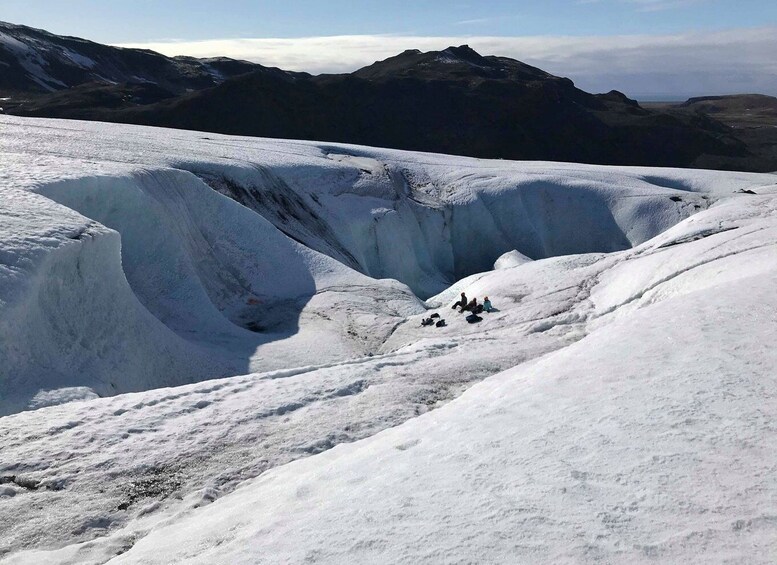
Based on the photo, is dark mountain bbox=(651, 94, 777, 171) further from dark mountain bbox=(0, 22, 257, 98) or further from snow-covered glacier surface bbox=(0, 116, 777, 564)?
dark mountain bbox=(0, 22, 257, 98)

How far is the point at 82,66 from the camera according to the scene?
309 feet

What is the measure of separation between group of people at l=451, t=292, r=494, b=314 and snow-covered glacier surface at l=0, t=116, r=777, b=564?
13.1 inches

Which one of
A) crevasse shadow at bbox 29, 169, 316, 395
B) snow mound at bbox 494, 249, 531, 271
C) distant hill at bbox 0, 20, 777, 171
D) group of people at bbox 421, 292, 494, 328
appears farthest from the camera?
distant hill at bbox 0, 20, 777, 171

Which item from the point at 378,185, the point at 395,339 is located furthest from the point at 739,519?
the point at 378,185

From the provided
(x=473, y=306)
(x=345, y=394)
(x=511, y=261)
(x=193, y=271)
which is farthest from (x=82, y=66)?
(x=345, y=394)

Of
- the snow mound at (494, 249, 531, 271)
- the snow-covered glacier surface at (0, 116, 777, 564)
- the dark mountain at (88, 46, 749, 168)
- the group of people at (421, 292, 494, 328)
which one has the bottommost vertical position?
the snow mound at (494, 249, 531, 271)

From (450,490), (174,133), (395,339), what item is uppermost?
(174,133)

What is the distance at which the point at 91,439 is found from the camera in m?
7.96

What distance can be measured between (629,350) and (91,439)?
5.98 m

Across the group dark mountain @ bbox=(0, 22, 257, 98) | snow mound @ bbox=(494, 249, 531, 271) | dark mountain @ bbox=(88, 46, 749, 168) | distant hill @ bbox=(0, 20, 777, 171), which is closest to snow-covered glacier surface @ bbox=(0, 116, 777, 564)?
snow mound @ bbox=(494, 249, 531, 271)

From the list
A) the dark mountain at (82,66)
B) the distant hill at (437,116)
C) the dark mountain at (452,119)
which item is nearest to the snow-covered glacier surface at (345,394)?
the dark mountain at (452,119)

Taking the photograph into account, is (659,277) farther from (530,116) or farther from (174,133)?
(530,116)

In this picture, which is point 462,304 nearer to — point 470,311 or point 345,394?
point 470,311

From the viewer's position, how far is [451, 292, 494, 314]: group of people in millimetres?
16125
